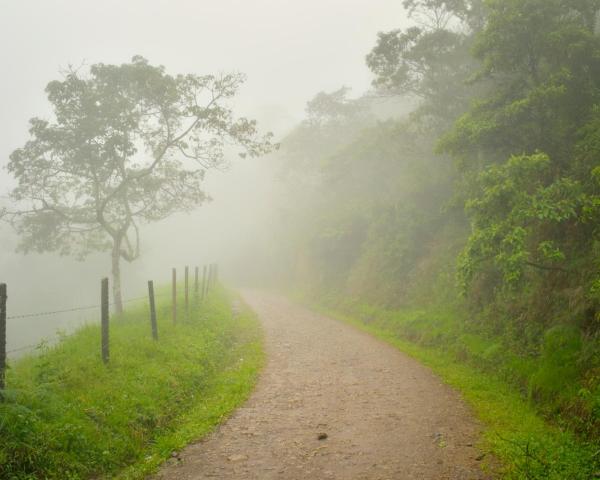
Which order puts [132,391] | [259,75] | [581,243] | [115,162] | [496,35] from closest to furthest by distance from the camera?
[132,391] < [581,243] < [496,35] < [115,162] < [259,75]

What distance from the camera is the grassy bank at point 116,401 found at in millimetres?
6055

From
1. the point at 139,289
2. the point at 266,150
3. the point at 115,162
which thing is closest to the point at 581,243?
the point at 266,150

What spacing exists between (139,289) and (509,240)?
177ft

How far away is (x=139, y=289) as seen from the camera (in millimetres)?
56000

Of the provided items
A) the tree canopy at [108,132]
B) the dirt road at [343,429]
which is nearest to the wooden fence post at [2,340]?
the dirt road at [343,429]

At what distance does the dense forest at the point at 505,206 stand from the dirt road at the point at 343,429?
208cm

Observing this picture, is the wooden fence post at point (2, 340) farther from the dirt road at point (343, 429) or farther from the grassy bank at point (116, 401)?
the dirt road at point (343, 429)

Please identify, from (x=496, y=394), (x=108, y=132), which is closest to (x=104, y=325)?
(x=496, y=394)

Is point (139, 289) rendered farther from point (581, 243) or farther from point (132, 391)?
point (581, 243)

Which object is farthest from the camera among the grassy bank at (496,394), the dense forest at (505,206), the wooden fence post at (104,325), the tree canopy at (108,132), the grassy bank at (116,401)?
the tree canopy at (108,132)

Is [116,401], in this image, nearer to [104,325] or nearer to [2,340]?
[104,325]

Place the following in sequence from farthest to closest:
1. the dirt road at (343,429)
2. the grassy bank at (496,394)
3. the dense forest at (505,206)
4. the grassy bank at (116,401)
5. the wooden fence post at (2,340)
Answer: the dense forest at (505,206) < the wooden fence post at (2,340) < the dirt road at (343,429) < the grassy bank at (116,401) < the grassy bank at (496,394)

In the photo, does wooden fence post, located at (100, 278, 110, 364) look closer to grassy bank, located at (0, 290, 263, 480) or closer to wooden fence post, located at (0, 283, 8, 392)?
grassy bank, located at (0, 290, 263, 480)

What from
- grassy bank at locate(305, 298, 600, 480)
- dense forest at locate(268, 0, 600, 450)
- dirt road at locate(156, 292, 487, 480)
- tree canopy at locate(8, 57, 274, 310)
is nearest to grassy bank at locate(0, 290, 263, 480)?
dirt road at locate(156, 292, 487, 480)
